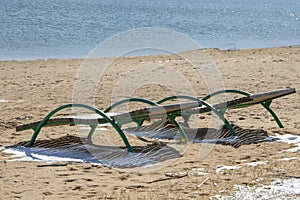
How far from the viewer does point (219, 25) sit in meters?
39.1

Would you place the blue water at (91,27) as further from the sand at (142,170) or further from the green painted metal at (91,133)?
the green painted metal at (91,133)

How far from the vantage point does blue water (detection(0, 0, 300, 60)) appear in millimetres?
25312

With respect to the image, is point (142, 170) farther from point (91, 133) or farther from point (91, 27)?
point (91, 27)

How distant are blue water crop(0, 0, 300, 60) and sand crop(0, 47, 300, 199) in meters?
7.94

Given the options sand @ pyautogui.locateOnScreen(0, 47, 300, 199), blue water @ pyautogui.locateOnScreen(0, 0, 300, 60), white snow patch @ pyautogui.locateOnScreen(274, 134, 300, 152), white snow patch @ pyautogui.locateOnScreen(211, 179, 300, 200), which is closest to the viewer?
white snow patch @ pyautogui.locateOnScreen(211, 179, 300, 200)

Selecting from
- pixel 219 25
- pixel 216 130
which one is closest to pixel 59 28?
pixel 219 25

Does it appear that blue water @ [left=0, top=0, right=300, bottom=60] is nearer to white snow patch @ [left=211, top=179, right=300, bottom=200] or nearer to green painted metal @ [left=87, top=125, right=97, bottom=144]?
green painted metal @ [left=87, top=125, right=97, bottom=144]

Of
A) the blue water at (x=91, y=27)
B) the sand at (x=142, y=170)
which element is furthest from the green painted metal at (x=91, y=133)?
the blue water at (x=91, y=27)

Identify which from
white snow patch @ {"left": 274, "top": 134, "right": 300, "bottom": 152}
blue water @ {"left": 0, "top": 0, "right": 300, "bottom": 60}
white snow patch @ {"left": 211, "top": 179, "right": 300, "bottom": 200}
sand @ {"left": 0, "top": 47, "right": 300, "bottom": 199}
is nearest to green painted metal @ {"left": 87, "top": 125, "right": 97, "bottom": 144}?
sand @ {"left": 0, "top": 47, "right": 300, "bottom": 199}

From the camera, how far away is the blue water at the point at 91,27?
25.3 meters

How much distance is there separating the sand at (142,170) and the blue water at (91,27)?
7.94 m

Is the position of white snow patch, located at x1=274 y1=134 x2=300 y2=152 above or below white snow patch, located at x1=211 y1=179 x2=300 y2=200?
above

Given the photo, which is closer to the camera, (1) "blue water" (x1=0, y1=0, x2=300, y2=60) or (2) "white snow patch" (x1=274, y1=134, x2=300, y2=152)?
(2) "white snow patch" (x1=274, y1=134, x2=300, y2=152)

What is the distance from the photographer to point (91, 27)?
3359 cm
